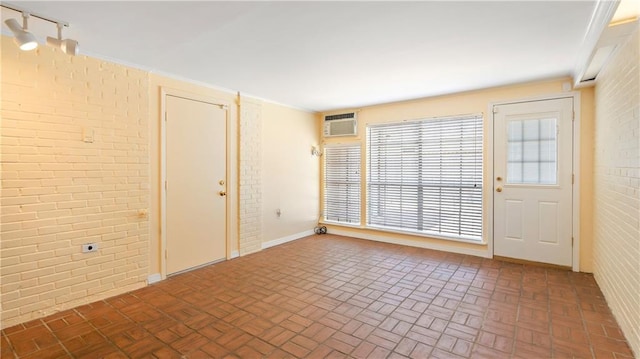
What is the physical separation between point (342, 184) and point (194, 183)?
2754 mm

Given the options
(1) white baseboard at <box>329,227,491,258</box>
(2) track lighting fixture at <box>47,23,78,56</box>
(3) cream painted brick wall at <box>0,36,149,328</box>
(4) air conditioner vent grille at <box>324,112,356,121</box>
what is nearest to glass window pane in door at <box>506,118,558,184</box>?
(1) white baseboard at <box>329,227,491,258</box>

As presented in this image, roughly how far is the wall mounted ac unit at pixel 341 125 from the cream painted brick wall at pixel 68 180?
3138 millimetres

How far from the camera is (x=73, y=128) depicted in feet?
8.76

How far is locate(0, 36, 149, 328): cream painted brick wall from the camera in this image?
236 cm

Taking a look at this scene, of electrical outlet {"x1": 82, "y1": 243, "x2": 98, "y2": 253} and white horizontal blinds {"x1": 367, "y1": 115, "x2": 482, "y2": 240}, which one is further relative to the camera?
white horizontal blinds {"x1": 367, "y1": 115, "x2": 482, "y2": 240}

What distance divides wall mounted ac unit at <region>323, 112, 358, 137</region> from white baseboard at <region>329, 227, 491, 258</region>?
1.77 m

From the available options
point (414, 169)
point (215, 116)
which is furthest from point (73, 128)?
point (414, 169)

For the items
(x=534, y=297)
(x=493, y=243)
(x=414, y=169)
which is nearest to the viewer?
(x=534, y=297)

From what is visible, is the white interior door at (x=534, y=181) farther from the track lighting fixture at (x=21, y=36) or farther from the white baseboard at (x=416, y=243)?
the track lighting fixture at (x=21, y=36)

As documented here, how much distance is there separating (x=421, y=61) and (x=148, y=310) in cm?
344

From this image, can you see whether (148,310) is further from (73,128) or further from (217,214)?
(73,128)

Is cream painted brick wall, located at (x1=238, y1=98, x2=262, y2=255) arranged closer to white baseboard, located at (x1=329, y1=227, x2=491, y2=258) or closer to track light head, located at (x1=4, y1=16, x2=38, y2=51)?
white baseboard, located at (x1=329, y1=227, x2=491, y2=258)

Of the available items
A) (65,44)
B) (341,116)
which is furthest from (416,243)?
(65,44)

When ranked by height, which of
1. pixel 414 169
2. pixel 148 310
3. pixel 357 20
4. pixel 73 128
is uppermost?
pixel 357 20
